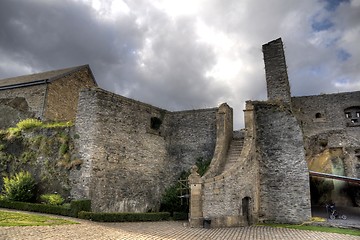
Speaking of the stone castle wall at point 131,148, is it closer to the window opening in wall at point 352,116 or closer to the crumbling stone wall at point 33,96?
the crumbling stone wall at point 33,96

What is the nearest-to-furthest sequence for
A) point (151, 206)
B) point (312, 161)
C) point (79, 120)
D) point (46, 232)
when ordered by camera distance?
point (46, 232) < point (79, 120) < point (151, 206) < point (312, 161)

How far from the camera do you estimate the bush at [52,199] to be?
15.8 m

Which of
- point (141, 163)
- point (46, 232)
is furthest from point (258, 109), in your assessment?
point (46, 232)

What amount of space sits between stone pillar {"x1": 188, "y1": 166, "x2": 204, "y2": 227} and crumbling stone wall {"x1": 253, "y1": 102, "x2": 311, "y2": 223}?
4.74 metres

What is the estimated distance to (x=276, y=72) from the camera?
21766 millimetres

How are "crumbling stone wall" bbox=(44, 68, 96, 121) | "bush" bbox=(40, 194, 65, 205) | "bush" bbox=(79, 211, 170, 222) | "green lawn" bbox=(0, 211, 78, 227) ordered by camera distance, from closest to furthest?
"green lawn" bbox=(0, 211, 78, 227) → "bush" bbox=(79, 211, 170, 222) → "bush" bbox=(40, 194, 65, 205) → "crumbling stone wall" bbox=(44, 68, 96, 121)

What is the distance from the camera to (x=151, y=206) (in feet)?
63.7

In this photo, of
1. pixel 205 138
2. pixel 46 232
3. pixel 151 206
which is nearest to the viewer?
pixel 46 232

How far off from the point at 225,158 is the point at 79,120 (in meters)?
9.08

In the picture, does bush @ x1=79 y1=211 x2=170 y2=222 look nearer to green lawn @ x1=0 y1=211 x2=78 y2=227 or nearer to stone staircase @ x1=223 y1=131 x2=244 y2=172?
green lawn @ x1=0 y1=211 x2=78 y2=227

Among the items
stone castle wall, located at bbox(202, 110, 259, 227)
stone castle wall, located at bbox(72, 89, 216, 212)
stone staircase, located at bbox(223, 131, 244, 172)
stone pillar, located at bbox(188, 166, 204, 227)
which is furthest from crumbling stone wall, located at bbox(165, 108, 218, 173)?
stone pillar, located at bbox(188, 166, 204, 227)

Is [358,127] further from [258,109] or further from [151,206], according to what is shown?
[151,206]

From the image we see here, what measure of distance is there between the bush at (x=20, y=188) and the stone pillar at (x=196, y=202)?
8742mm

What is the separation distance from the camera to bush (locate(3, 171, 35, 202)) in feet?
53.3
